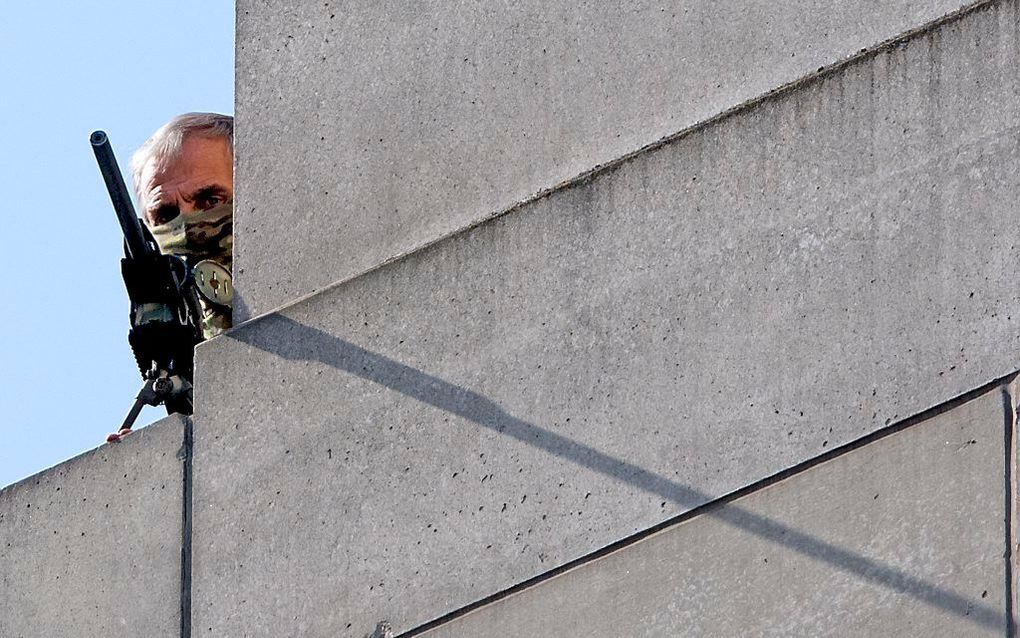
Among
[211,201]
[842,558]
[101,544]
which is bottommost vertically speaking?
[842,558]

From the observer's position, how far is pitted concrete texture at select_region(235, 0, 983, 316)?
29.2 feet

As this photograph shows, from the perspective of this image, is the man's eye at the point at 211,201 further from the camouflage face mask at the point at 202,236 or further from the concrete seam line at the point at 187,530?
the concrete seam line at the point at 187,530

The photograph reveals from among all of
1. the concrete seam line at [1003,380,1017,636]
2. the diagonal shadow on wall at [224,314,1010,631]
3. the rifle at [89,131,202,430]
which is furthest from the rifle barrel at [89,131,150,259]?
the concrete seam line at [1003,380,1017,636]

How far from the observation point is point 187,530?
9406 millimetres

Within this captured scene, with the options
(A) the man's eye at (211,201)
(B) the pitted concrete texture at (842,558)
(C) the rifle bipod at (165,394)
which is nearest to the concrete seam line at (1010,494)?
(B) the pitted concrete texture at (842,558)

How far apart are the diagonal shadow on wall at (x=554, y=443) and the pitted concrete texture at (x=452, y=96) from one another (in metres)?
0.19

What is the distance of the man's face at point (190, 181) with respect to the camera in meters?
10.9

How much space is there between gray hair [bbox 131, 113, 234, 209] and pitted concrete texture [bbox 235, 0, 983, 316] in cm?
103

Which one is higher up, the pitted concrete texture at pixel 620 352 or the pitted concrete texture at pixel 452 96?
the pitted concrete texture at pixel 452 96

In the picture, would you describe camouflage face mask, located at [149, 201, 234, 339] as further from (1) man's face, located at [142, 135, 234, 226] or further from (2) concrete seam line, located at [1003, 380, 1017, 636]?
(2) concrete seam line, located at [1003, 380, 1017, 636]

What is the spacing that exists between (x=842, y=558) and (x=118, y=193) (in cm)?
312

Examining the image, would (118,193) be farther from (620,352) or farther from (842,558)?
(842,558)

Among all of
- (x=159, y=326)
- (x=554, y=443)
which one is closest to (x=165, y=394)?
(x=159, y=326)

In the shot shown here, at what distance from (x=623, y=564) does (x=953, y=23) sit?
1765mm
